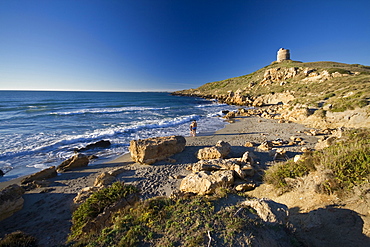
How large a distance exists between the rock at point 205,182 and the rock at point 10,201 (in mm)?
5798

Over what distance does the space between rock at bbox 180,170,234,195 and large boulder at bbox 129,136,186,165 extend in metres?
4.02

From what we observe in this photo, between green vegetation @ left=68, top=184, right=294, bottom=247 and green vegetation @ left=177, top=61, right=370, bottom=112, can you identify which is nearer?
green vegetation @ left=68, top=184, right=294, bottom=247

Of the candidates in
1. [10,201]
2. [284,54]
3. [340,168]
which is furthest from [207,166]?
[284,54]

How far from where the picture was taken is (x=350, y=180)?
12.6 feet

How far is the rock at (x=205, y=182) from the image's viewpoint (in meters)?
5.21

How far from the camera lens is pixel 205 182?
5398 millimetres

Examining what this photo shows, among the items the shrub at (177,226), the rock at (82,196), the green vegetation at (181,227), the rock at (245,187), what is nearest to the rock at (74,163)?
the rock at (82,196)

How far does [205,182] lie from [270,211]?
245 cm

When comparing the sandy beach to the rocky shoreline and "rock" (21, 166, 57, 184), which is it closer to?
the rocky shoreline

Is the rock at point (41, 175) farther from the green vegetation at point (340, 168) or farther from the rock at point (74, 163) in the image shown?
the green vegetation at point (340, 168)

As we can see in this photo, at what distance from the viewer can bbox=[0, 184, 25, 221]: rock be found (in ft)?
17.1

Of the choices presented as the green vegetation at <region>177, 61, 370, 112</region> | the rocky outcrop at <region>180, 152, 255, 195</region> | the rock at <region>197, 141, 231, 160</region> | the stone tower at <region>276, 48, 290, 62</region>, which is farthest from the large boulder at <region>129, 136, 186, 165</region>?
the stone tower at <region>276, 48, 290, 62</region>

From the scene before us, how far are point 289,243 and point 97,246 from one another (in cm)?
330

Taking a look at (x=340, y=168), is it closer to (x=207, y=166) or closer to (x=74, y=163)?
(x=207, y=166)
